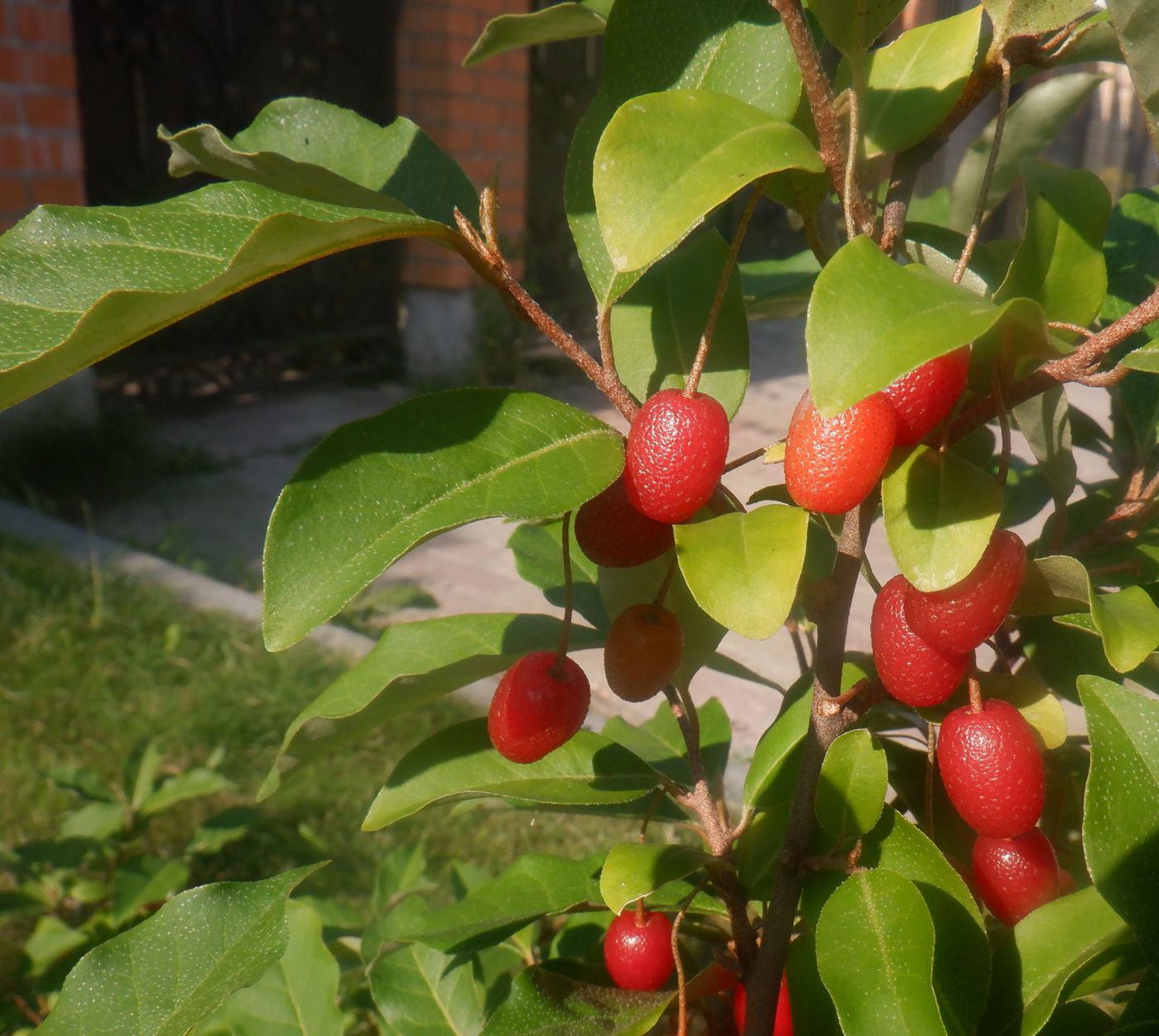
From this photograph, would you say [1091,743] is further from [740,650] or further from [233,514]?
[233,514]

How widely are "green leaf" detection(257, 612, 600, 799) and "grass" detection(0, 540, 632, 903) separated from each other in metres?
1.28

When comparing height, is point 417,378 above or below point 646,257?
below

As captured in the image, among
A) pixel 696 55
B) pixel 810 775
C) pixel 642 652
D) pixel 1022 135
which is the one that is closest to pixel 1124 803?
pixel 810 775

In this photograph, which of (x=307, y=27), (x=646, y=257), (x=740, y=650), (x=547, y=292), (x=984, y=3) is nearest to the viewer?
(x=646, y=257)

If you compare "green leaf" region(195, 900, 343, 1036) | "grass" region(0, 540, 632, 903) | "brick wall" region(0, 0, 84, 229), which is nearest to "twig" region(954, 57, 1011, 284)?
"green leaf" region(195, 900, 343, 1036)

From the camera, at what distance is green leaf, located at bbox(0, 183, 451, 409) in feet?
1.61

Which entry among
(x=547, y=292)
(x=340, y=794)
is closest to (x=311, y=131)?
(x=340, y=794)

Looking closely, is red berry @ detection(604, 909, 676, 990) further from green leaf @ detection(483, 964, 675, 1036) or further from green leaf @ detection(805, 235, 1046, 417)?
green leaf @ detection(805, 235, 1046, 417)

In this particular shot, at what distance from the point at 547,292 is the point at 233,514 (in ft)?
9.69

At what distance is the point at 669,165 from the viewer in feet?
1.76

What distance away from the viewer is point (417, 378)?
5723 mm

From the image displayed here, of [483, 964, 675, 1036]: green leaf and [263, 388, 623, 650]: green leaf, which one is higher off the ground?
[263, 388, 623, 650]: green leaf

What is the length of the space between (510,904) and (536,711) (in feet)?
0.72

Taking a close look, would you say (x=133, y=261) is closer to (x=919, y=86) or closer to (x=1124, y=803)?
(x=919, y=86)
